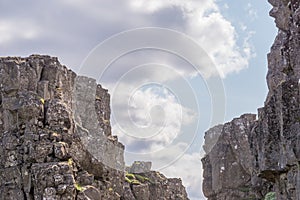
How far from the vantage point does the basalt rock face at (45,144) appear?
2852 inches

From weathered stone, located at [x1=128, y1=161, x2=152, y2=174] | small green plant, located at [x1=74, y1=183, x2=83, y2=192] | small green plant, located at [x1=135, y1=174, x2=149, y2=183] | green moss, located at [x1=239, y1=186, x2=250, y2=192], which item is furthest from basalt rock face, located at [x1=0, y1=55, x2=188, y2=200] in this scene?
weathered stone, located at [x1=128, y1=161, x2=152, y2=174]

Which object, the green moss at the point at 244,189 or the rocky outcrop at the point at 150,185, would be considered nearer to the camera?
the green moss at the point at 244,189

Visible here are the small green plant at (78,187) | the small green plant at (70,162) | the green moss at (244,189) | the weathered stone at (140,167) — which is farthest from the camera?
the weathered stone at (140,167)

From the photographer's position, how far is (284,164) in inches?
989

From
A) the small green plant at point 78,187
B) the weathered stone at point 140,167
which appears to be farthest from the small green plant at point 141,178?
the small green plant at point 78,187

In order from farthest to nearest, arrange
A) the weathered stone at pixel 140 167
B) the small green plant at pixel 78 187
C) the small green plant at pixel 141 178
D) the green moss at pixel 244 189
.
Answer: the weathered stone at pixel 140 167 → the small green plant at pixel 141 178 → the green moss at pixel 244 189 → the small green plant at pixel 78 187

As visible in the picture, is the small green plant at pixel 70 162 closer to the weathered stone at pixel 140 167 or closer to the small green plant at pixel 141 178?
the small green plant at pixel 141 178

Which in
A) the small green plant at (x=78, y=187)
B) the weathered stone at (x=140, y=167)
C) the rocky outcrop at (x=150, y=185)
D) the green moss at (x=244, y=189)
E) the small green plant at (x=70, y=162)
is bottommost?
the small green plant at (x=78, y=187)

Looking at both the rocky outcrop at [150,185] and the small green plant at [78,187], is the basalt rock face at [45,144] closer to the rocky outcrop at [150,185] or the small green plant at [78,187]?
the small green plant at [78,187]

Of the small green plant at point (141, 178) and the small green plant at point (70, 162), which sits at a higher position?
the small green plant at point (141, 178)

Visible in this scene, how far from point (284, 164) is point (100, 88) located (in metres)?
95.3

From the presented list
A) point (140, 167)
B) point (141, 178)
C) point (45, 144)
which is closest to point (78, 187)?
point (45, 144)

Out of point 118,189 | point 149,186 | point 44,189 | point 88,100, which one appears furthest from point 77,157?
point 149,186

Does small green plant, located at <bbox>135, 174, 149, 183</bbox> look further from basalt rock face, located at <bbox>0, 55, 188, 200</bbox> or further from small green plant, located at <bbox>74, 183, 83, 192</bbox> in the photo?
small green plant, located at <bbox>74, 183, 83, 192</bbox>
